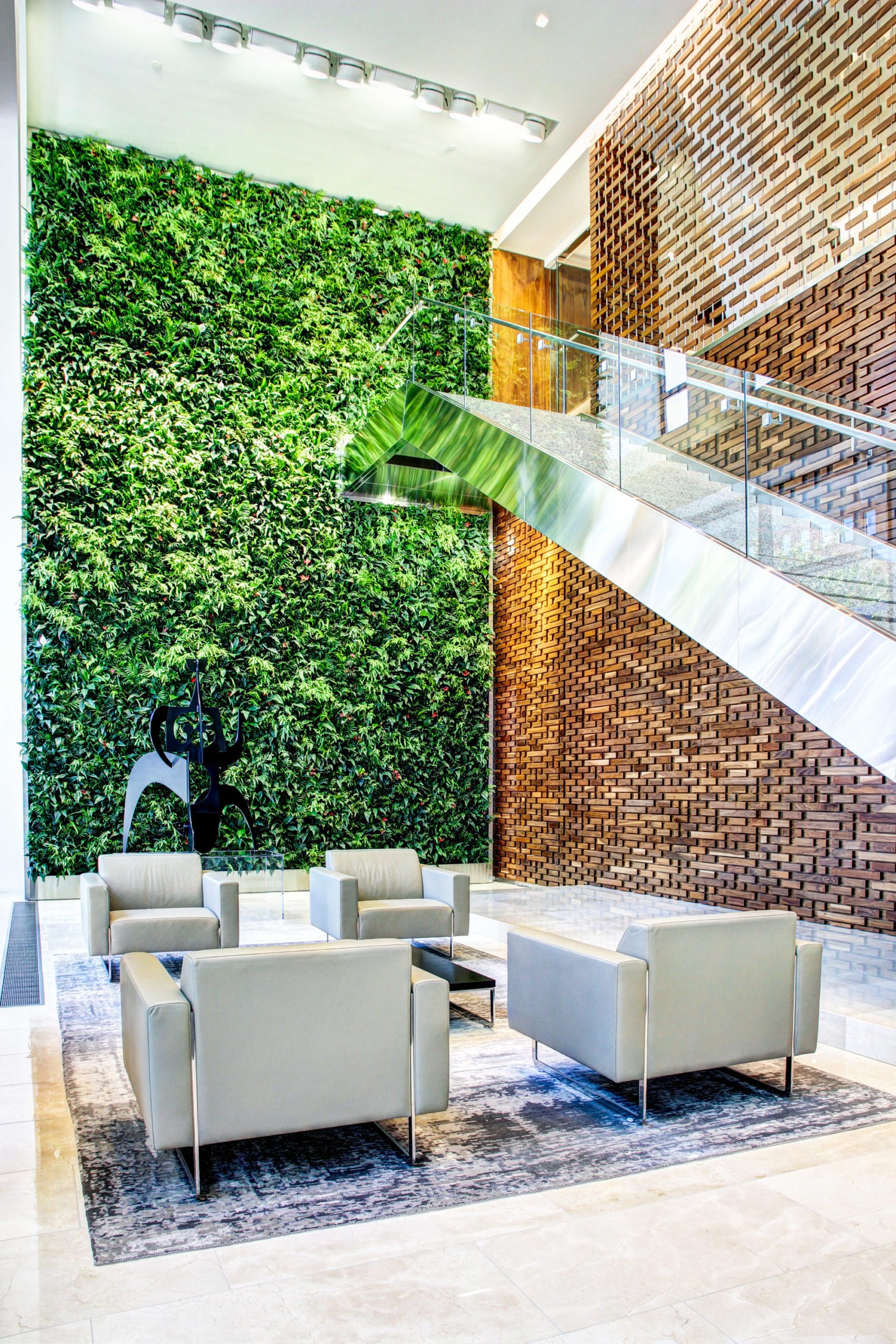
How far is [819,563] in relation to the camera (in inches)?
203

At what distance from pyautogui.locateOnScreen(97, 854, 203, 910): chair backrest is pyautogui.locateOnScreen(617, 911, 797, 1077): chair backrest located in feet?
12.7

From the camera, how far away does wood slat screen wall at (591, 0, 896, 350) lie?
7.08 meters

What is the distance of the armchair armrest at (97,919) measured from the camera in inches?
226

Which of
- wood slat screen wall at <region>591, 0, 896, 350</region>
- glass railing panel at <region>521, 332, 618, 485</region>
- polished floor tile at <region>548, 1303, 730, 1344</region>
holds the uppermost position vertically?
wood slat screen wall at <region>591, 0, 896, 350</region>

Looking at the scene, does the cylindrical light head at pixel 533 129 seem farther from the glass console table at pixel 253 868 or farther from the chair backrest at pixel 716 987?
the chair backrest at pixel 716 987

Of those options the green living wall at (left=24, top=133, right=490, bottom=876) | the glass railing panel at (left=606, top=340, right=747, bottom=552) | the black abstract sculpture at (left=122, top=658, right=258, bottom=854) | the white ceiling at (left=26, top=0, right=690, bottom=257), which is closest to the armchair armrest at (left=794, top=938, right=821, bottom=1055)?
the glass railing panel at (left=606, top=340, right=747, bottom=552)

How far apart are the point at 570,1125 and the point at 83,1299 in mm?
1757

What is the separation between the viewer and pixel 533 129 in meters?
9.98

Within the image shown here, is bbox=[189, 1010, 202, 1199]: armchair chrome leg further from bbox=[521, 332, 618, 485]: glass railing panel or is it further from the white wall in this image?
the white wall

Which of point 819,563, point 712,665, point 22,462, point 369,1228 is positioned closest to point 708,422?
point 819,563

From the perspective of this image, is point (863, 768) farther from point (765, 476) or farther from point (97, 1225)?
point (97, 1225)

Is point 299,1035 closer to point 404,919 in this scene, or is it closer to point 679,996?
point 679,996

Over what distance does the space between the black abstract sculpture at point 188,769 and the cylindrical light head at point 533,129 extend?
21.4ft

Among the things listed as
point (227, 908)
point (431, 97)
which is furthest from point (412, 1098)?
point (431, 97)
